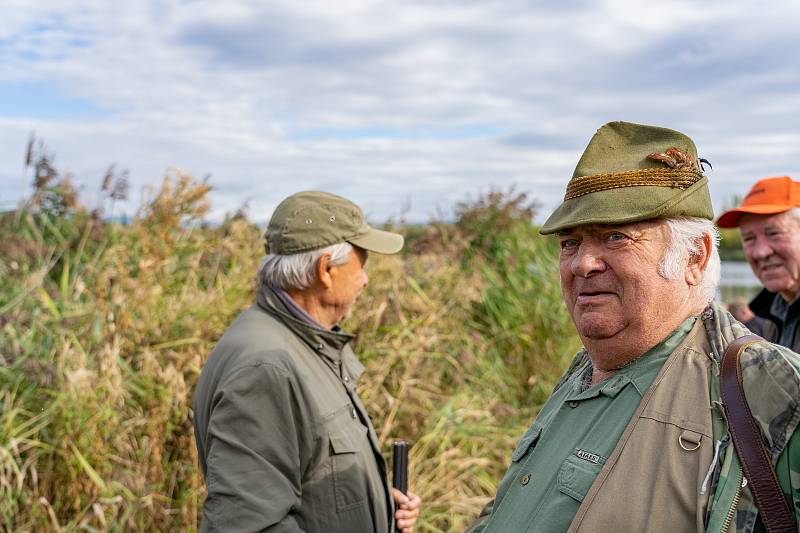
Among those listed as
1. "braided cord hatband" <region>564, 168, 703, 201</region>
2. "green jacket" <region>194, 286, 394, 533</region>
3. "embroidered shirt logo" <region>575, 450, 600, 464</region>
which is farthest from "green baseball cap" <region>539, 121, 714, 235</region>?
"green jacket" <region>194, 286, 394, 533</region>

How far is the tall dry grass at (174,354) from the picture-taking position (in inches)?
161

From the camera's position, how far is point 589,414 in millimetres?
2076

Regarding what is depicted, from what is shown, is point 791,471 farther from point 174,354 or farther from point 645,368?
point 174,354

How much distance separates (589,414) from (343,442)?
1047mm

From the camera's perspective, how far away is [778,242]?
13.3ft

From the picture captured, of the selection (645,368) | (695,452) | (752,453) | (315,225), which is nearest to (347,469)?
(315,225)

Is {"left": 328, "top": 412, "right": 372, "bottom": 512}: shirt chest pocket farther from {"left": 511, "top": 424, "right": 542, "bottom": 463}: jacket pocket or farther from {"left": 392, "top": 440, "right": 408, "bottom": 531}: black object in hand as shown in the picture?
{"left": 511, "top": 424, "right": 542, "bottom": 463}: jacket pocket

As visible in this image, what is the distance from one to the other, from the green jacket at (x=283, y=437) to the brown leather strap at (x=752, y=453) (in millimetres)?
1455

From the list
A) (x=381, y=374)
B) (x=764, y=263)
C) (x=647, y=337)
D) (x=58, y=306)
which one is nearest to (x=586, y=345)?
(x=647, y=337)

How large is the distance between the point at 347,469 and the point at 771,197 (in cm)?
270

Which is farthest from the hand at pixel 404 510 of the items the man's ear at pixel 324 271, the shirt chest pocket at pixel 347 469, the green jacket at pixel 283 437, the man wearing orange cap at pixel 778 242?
the man wearing orange cap at pixel 778 242

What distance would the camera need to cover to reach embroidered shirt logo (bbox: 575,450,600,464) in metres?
1.89

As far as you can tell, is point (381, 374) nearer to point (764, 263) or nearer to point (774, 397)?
point (764, 263)

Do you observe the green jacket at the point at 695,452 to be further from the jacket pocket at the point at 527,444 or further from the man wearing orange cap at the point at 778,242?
the man wearing orange cap at the point at 778,242
